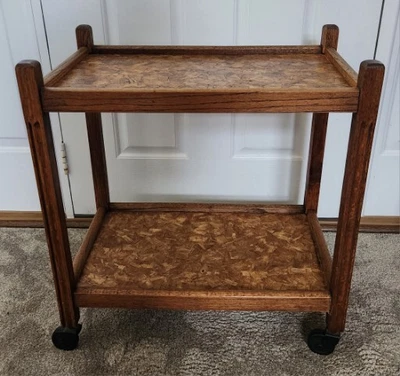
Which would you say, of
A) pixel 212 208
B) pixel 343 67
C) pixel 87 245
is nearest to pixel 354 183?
pixel 343 67

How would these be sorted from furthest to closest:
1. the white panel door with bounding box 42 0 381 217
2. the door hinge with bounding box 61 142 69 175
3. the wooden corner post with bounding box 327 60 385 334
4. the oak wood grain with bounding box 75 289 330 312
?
the door hinge with bounding box 61 142 69 175
the white panel door with bounding box 42 0 381 217
the oak wood grain with bounding box 75 289 330 312
the wooden corner post with bounding box 327 60 385 334

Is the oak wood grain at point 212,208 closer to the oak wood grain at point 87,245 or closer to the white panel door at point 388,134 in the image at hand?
the oak wood grain at point 87,245

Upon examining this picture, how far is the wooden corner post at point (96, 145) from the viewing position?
1009mm

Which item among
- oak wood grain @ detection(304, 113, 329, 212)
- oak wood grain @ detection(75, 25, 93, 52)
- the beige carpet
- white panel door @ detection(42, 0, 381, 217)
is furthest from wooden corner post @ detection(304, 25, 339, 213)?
oak wood grain @ detection(75, 25, 93, 52)

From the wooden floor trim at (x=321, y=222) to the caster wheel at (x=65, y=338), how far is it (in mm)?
449

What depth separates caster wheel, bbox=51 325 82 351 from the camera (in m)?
0.95

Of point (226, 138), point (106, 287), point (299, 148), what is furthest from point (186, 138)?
point (106, 287)

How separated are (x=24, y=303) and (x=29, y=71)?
1.92ft

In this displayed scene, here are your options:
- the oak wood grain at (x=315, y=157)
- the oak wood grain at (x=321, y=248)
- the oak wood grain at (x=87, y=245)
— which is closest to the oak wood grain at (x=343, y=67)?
the oak wood grain at (x=315, y=157)

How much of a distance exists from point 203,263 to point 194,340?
157 mm

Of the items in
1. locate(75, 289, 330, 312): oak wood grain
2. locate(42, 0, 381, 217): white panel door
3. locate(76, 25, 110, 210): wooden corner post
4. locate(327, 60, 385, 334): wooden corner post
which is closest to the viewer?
locate(327, 60, 385, 334): wooden corner post

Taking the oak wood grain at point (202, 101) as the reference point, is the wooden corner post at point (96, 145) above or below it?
below

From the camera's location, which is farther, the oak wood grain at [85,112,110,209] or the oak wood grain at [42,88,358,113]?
the oak wood grain at [85,112,110,209]

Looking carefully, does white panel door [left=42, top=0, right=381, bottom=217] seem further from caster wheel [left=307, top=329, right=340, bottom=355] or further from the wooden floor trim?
caster wheel [left=307, top=329, right=340, bottom=355]
